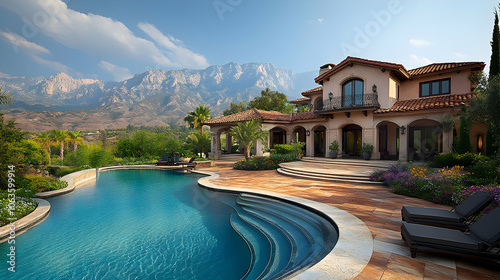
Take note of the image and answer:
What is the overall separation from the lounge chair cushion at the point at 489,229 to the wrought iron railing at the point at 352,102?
15.0m

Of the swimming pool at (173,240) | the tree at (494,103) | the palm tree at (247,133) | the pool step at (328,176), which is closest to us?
the swimming pool at (173,240)

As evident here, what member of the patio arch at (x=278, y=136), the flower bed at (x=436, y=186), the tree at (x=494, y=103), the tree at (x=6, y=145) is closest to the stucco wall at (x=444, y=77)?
the tree at (x=494, y=103)

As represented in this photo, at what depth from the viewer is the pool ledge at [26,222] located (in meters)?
5.92

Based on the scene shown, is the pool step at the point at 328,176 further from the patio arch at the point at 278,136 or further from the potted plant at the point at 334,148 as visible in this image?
the patio arch at the point at 278,136

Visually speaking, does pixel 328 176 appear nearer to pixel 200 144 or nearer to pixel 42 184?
pixel 42 184

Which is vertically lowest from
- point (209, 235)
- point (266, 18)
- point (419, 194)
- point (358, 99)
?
point (209, 235)

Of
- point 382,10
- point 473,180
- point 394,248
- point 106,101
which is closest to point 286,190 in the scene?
point 394,248

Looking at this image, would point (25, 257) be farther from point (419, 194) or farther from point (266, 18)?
point (266, 18)

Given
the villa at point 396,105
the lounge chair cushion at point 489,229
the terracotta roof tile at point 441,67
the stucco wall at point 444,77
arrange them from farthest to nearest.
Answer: the stucco wall at point 444,77 < the terracotta roof tile at point 441,67 < the villa at point 396,105 < the lounge chair cushion at point 489,229

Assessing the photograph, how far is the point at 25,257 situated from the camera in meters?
5.05

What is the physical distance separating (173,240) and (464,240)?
5949mm

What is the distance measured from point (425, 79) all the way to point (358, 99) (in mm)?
5492

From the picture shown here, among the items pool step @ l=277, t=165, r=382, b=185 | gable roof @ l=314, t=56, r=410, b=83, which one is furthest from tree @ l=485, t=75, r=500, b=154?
gable roof @ l=314, t=56, r=410, b=83

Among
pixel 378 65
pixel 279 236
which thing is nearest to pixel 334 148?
pixel 378 65
